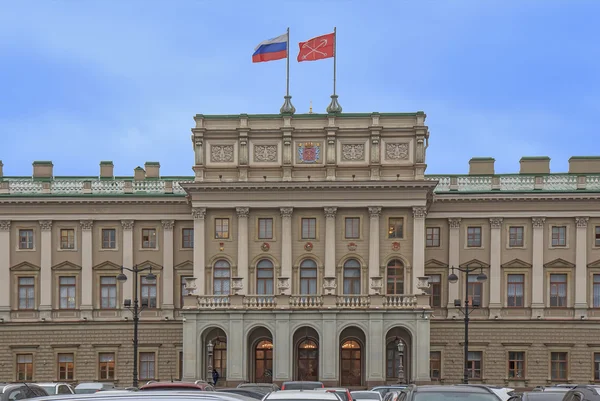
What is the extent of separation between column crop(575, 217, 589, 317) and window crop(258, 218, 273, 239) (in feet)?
73.0

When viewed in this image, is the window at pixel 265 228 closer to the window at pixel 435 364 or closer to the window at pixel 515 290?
the window at pixel 435 364

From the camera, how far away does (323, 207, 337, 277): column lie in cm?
6850

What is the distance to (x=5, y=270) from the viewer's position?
7281 centimetres

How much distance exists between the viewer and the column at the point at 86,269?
72.5 metres

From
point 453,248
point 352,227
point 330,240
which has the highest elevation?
point 352,227

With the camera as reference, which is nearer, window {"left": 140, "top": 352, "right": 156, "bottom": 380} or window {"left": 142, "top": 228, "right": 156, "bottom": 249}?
window {"left": 140, "top": 352, "right": 156, "bottom": 380}

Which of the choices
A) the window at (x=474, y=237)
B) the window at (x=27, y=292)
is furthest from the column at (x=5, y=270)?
the window at (x=474, y=237)

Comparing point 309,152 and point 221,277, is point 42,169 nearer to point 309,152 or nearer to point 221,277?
point 221,277

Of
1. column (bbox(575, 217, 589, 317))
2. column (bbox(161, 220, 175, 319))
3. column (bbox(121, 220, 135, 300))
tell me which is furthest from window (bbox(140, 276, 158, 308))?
column (bbox(575, 217, 589, 317))

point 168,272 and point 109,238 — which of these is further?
point 109,238

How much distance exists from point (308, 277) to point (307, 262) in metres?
1.06

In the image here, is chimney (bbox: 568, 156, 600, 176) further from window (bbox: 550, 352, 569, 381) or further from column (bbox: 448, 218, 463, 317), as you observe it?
window (bbox: 550, 352, 569, 381)

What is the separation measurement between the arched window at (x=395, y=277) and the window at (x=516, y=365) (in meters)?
10.0

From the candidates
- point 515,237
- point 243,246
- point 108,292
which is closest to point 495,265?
point 515,237
